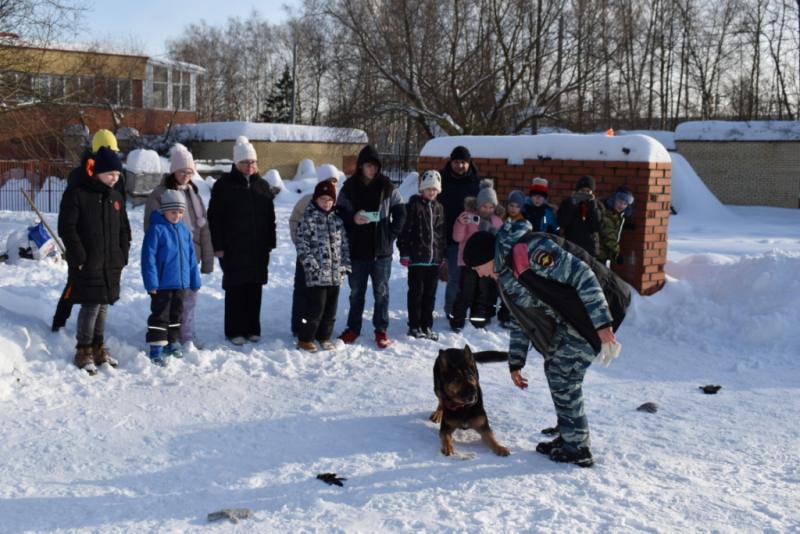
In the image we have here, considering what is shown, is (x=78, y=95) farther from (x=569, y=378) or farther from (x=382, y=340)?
(x=569, y=378)

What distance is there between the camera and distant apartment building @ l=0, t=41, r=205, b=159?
1449 centimetres

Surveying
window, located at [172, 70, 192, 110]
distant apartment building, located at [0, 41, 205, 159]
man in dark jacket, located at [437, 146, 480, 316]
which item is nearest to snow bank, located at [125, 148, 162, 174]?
distant apartment building, located at [0, 41, 205, 159]

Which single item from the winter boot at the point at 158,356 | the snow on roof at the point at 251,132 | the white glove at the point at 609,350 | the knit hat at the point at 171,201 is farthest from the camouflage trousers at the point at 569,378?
the snow on roof at the point at 251,132

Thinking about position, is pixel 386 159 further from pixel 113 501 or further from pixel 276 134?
pixel 113 501

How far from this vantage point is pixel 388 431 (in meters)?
5.01

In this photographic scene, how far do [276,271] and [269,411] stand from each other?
5315 mm

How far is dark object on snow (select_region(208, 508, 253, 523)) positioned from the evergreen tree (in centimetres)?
5013

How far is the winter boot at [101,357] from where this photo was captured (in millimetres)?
6047

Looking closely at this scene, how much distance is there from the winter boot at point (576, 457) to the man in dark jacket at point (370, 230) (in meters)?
2.81

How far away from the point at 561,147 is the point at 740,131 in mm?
20836

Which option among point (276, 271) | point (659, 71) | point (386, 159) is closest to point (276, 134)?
point (386, 159)

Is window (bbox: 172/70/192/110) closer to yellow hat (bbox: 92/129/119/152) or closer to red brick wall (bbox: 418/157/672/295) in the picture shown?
yellow hat (bbox: 92/129/119/152)

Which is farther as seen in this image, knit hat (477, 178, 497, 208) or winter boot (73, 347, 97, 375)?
knit hat (477, 178, 497, 208)

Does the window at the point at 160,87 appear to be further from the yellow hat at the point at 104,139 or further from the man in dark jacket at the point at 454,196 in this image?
the man in dark jacket at the point at 454,196
